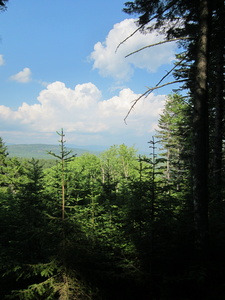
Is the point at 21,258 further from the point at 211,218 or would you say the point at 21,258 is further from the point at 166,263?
the point at 211,218

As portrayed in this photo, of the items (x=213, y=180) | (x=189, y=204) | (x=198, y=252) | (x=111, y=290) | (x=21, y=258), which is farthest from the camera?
(x=213, y=180)

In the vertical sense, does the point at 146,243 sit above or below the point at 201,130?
below

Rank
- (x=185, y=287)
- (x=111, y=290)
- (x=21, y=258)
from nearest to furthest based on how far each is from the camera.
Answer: (x=185, y=287) → (x=111, y=290) → (x=21, y=258)

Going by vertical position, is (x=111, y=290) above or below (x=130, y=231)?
below

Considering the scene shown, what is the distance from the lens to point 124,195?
32.7 feet

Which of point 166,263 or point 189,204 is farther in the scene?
point 189,204

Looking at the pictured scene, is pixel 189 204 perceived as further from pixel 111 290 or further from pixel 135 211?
pixel 111 290

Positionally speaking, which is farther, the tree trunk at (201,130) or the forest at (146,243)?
the tree trunk at (201,130)

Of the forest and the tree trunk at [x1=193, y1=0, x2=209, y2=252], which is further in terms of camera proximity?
the tree trunk at [x1=193, y1=0, x2=209, y2=252]

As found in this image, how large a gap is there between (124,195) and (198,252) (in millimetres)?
5335

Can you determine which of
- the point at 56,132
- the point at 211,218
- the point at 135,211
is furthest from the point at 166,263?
the point at 56,132

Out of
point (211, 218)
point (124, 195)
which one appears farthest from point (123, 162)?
point (211, 218)

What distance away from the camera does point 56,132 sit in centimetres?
538

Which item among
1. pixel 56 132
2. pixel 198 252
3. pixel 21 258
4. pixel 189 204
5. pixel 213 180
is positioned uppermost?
pixel 56 132
